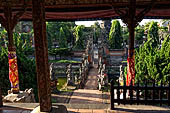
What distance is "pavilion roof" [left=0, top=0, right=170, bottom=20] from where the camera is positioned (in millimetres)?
5773

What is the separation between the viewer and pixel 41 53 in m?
3.62

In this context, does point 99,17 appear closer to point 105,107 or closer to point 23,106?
point 105,107

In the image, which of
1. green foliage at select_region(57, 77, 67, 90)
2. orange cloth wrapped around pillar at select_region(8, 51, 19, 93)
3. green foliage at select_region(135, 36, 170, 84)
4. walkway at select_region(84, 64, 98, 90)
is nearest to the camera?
orange cloth wrapped around pillar at select_region(8, 51, 19, 93)

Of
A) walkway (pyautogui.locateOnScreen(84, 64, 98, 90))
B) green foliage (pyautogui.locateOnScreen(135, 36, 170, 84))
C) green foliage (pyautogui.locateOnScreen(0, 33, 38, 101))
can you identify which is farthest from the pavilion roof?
walkway (pyautogui.locateOnScreen(84, 64, 98, 90))

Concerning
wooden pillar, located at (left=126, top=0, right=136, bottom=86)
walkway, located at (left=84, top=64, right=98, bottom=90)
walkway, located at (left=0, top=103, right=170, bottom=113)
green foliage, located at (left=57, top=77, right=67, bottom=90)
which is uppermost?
wooden pillar, located at (left=126, top=0, right=136, bottom=86)

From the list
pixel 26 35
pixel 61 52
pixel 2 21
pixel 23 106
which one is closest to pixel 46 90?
pixel 23 106

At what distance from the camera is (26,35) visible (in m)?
34.0

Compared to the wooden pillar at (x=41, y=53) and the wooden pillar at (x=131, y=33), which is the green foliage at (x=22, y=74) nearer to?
the wooden pillar at (x=131, y=33)

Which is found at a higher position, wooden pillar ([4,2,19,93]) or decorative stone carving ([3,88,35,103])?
wooden pillar ([4,2,19,93])

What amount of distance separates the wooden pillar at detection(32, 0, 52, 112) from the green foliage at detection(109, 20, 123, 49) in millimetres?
23819

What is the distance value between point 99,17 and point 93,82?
737 centimetres

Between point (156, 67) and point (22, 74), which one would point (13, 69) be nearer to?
point (22, 74)

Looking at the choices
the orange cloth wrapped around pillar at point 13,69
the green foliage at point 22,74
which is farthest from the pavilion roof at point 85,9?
the green foliage at point 22,74

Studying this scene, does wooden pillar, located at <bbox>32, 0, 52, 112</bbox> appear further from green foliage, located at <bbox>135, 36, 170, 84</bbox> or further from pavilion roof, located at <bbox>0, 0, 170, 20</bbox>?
green foliage, located at <bbox>135, 36, 170, 84</bbox>
